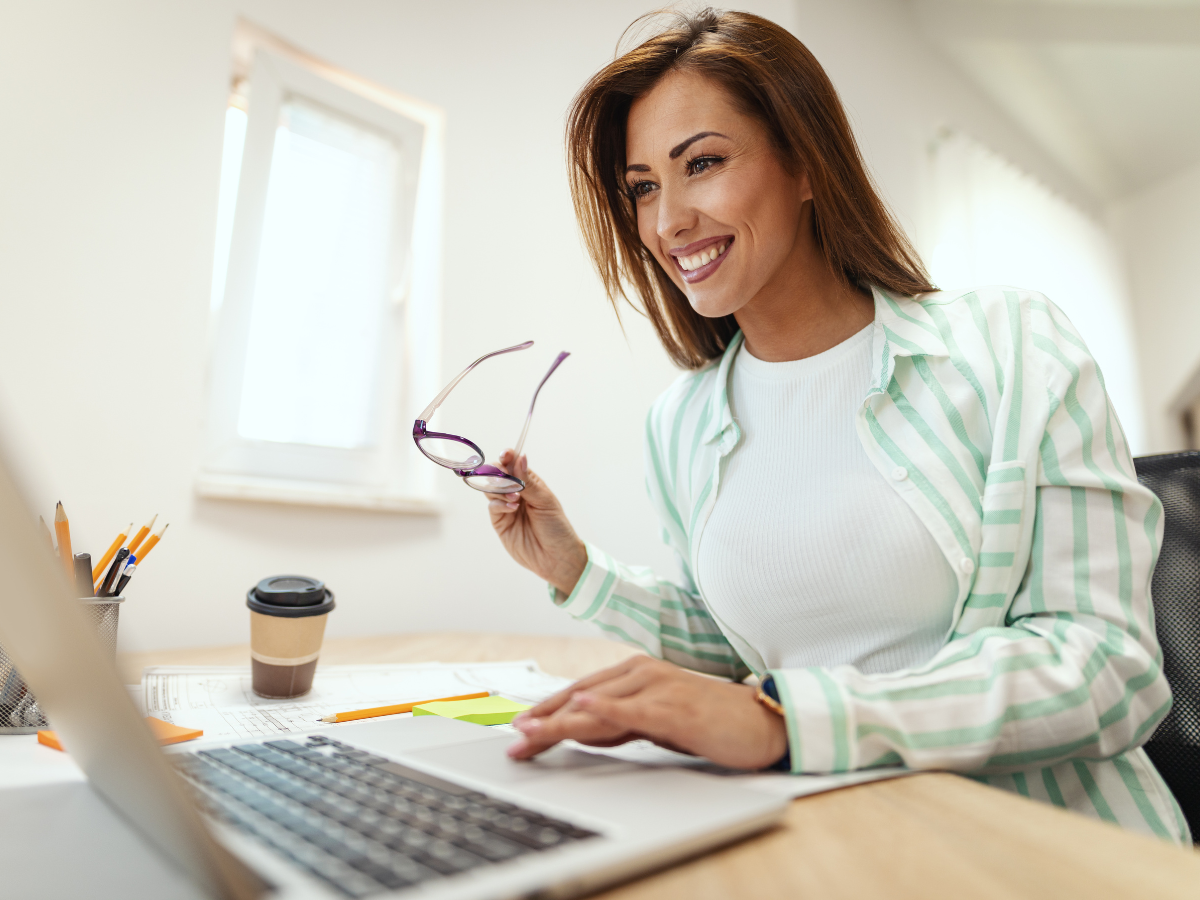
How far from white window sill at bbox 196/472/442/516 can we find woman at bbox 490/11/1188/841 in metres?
0.75

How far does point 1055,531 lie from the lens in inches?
23.6

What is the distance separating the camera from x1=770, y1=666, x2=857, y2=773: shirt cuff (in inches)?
18.6

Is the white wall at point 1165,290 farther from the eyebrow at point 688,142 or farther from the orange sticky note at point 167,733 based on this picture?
the orange sticky note at point 167,733

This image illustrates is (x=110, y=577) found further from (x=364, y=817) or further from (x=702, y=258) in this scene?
(x=702, y=258)

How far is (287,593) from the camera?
2.67ft

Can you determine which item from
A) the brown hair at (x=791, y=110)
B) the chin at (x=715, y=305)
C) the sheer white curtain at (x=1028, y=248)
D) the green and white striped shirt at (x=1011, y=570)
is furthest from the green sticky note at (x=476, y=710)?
the sheer white curtain at (x=1028, y=248)

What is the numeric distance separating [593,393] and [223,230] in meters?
0.94

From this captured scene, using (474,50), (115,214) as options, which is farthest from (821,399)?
(474,50)

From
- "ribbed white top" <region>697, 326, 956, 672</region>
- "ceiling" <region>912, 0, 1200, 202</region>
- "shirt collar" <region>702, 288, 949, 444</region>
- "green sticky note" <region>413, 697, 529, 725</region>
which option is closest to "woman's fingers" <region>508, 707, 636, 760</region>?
"green sticky note" <region>413, 697, 529, 725</region>

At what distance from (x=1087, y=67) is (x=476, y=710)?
374cm

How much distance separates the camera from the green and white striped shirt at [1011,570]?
49 centimetres

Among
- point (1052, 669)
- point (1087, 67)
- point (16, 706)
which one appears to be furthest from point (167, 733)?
point (1087, 67)

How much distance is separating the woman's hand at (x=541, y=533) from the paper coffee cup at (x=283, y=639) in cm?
24

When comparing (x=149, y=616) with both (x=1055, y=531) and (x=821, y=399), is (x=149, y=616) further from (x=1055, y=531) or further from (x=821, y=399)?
(x=1055, y=531)
